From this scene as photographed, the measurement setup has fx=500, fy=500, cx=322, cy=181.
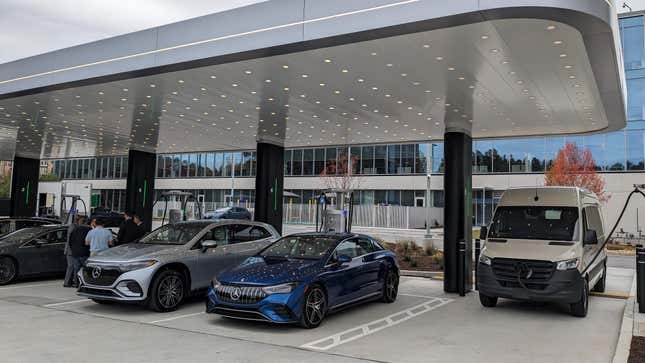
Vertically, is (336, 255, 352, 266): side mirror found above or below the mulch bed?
above

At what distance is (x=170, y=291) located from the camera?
31.1ft

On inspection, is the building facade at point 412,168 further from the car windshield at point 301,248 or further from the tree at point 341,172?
the car windshield at point 301,248

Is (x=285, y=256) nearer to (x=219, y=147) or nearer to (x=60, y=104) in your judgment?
(x=60, y=104)

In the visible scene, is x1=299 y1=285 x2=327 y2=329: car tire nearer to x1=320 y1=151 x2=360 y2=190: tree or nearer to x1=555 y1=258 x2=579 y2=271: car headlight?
x1=555 y1=258 x2=579 y2=271: car headlight

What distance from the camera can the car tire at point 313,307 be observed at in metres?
8.07

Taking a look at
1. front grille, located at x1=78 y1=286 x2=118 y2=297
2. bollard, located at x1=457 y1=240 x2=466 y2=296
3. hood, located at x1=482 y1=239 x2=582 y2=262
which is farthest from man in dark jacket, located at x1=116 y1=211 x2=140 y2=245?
hood, located at x1=482 y1=239 x2=582 y2=262

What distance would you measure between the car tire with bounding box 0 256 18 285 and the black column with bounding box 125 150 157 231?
9098mm

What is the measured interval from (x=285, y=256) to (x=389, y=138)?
1043 centimetres

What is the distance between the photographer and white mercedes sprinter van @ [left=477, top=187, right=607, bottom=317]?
30.6 feet

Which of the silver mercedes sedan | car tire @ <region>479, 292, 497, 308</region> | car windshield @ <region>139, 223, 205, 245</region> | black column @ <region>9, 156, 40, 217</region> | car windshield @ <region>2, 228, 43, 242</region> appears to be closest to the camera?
the silver mercedes sedan

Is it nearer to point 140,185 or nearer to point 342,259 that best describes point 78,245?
point 342,259

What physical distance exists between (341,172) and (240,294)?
39.1m

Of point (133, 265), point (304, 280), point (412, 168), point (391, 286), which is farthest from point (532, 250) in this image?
point (412, 168)

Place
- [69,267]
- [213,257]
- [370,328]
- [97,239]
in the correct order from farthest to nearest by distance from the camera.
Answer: [69,267], [97,239], [213,257], [370,328]
